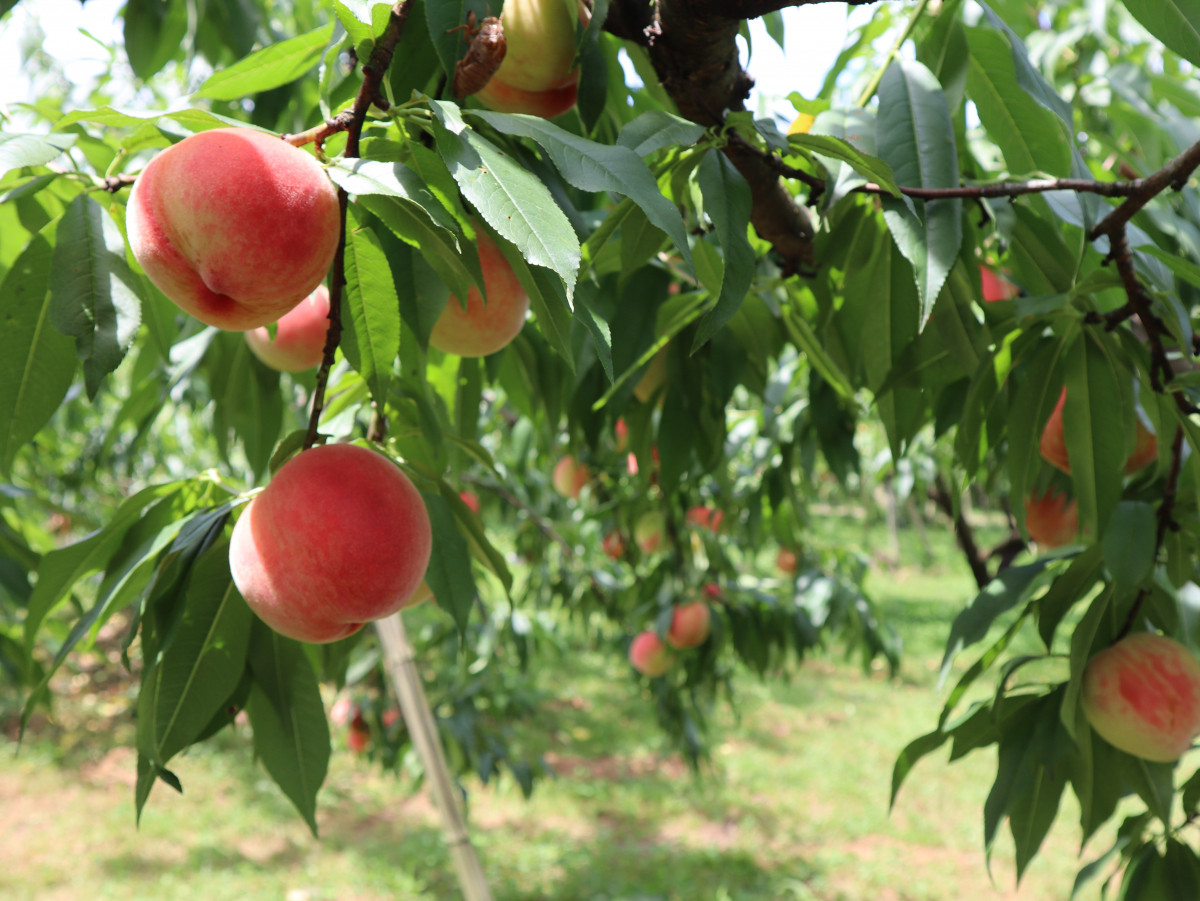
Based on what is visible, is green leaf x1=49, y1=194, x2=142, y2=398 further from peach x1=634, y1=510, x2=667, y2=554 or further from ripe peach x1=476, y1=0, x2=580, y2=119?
peach x1=634, y1=510, x2=667, y2=554

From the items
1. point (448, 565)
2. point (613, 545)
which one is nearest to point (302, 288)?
point (448, 565)

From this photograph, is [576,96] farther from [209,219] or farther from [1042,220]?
[1042,220]

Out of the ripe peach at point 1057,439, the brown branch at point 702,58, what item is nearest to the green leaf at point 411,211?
the brown branch at point 702,58

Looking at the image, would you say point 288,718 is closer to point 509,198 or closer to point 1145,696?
point 509,198

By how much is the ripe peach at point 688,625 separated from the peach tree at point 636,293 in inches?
41.6

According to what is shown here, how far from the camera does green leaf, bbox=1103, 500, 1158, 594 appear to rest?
71 centimetres

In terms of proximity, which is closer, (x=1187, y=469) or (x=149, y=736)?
(x=149, y=736)

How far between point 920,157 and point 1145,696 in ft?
1.72

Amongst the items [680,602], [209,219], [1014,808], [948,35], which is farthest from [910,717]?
[209,219]

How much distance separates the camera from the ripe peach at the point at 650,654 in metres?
2.38

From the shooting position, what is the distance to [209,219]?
1.51ft

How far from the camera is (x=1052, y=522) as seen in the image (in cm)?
124

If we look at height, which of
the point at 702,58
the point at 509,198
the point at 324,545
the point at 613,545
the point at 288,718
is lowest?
the point at 613,545

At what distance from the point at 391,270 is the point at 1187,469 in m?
0.74
